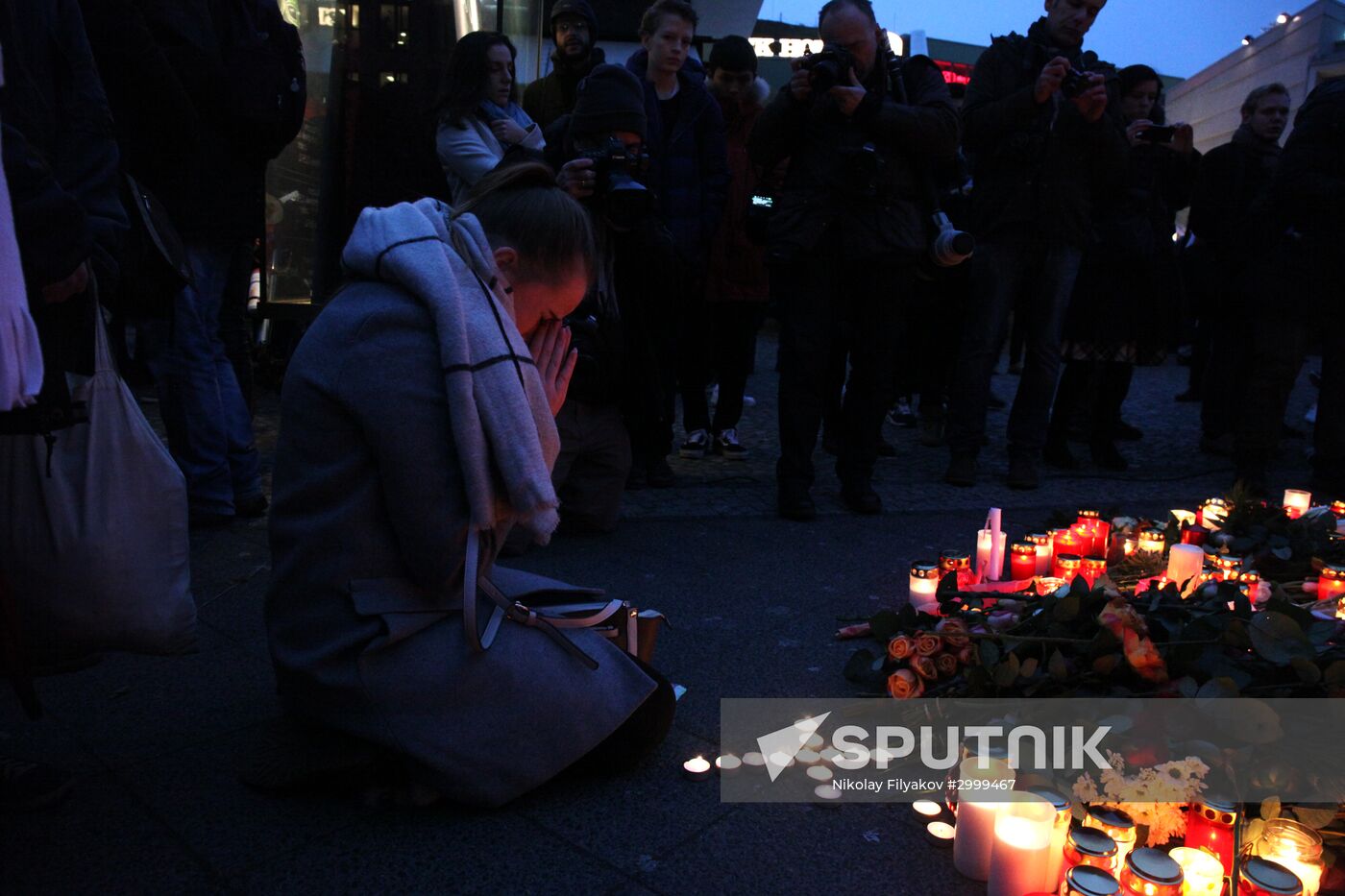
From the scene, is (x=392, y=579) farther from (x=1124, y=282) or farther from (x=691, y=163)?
(x=1124, y=282)

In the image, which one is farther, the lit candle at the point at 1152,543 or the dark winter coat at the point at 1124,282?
the dark winter coat at the point at 1124,282

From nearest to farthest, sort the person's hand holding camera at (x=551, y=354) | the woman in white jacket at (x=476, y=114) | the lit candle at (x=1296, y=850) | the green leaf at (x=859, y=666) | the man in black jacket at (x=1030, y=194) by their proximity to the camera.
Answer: the lit candle at (x=1296, y=850) → the person's hand holding camera at (x=551, y=354) → the green leaf at (x=859, y=666) → the woman in white jacket at (x=476, y=114) → the man in black jacket at (x=1030, y=194)

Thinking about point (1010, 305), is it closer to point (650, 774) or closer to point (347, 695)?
point (650, 774)

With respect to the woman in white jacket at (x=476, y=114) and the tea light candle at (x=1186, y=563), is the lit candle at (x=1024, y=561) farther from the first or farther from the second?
the woman in white jacket at (x=476, y=114)

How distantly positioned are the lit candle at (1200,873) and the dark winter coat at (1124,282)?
4.40 meters

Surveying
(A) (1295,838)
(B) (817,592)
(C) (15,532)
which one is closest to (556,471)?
(B) (817,592)

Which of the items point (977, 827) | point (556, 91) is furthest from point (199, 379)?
point (977, 827)

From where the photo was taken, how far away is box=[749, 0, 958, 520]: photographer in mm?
4348

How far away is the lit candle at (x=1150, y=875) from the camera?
64.2 inches

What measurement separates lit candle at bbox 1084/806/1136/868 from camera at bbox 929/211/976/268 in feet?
9.44

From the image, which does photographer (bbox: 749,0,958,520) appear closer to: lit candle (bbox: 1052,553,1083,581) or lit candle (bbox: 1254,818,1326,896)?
lit candle (bbox: 1052,553,1083,581)

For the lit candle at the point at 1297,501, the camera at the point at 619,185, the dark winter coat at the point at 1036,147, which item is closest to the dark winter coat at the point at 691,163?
the camera at the point at 619,185

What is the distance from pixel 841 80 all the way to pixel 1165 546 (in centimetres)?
212

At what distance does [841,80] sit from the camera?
431 cm
